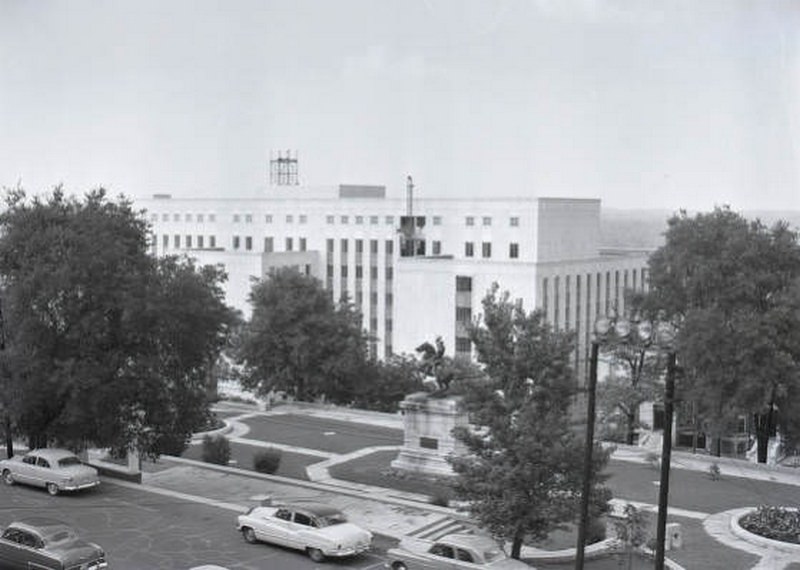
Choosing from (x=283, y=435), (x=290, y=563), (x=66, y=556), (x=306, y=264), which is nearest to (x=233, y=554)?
(x=290, y=563)

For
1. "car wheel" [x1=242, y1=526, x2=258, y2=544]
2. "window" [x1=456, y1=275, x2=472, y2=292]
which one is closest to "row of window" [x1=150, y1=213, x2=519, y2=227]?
"window" [x1=456, y1=275, x2=472, y2=292]

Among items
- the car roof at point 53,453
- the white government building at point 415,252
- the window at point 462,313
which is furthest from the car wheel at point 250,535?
the window at point 462,313

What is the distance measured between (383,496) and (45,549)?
40.2ft

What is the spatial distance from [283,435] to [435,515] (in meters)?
16.4

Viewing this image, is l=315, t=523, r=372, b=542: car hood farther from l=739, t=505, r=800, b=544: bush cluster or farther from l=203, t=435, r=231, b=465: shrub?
l=203, t=435, r=231, b=465: shrub

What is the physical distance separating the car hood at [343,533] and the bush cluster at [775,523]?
37.3 ft

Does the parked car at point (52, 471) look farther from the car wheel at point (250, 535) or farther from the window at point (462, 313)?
the window at point (462, 313)

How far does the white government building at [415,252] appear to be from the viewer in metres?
81.4

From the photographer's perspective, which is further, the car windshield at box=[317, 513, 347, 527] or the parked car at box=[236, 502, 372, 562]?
the car windshield at box=[317, 513, 347, 527]

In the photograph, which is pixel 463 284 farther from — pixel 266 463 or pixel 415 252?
pixel 266 463

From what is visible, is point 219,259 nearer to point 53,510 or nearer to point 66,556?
point 53,510

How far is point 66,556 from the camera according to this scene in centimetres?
1950

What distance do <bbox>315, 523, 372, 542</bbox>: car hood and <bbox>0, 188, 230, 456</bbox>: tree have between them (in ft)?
28.6

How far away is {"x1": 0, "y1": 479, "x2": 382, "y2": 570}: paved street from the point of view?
2219cm
